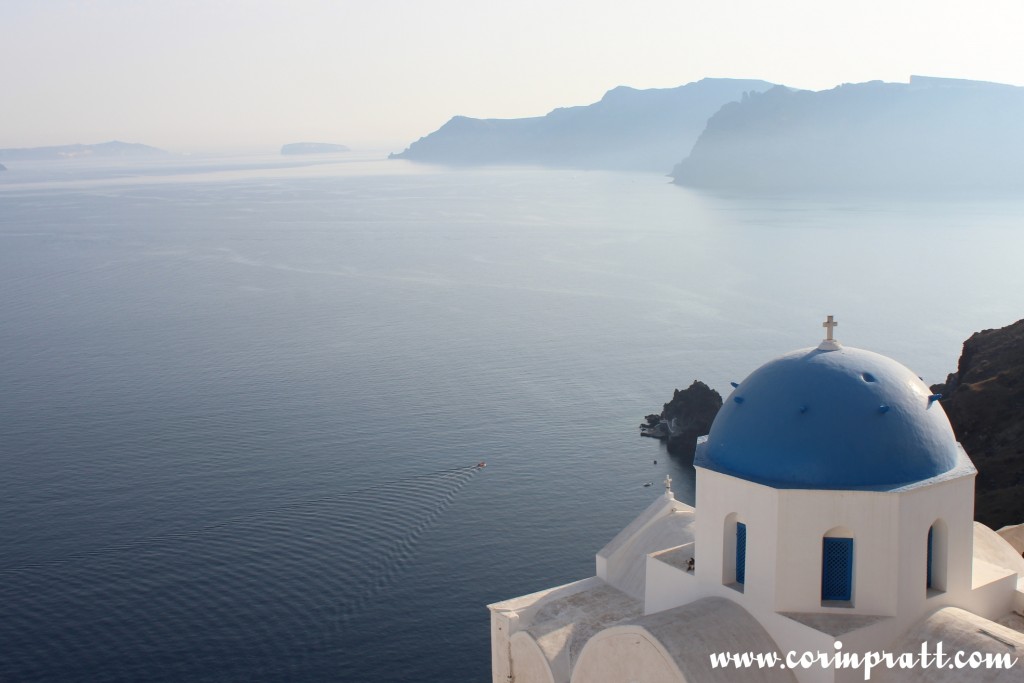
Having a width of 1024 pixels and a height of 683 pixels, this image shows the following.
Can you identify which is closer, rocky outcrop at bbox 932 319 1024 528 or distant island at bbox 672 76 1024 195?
rocky outcrop at bbox 932 319 1024 528

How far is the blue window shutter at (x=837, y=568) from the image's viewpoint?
11773 mm

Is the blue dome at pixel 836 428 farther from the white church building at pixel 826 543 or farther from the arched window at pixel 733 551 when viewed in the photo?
the arched window at pixel 733 551

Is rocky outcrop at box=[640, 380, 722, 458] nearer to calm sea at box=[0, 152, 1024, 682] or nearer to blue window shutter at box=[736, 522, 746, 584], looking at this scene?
calm sea at box=[0, 152, 1024, 682]

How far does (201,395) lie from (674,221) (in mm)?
87401

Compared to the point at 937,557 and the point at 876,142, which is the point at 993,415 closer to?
the point at 937,557

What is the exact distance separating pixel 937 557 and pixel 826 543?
1.50 meters

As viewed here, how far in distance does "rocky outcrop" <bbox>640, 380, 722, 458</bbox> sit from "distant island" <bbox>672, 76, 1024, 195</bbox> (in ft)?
450

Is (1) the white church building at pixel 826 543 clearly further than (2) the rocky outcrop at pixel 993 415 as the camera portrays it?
No

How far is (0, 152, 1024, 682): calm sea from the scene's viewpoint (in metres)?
28.4

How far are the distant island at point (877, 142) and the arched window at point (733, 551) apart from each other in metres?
170

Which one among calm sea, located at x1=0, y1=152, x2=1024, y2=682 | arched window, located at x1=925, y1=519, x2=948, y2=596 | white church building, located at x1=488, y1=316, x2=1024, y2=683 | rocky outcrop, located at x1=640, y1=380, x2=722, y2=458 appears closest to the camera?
white church building, located at x1=488, y1=316, x2=1024, y2=683

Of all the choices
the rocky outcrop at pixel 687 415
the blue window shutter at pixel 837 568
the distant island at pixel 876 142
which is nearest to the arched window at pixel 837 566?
the blue window shutter at pixel 837 568

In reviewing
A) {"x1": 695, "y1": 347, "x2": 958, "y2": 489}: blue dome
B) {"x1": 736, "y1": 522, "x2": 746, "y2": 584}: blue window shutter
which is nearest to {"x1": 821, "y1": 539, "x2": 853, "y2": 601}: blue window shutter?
{"x1": 695, "y1": 347, "x2": 958, "y2": 489}: blue dome

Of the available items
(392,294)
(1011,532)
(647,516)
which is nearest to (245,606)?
(647,516)
